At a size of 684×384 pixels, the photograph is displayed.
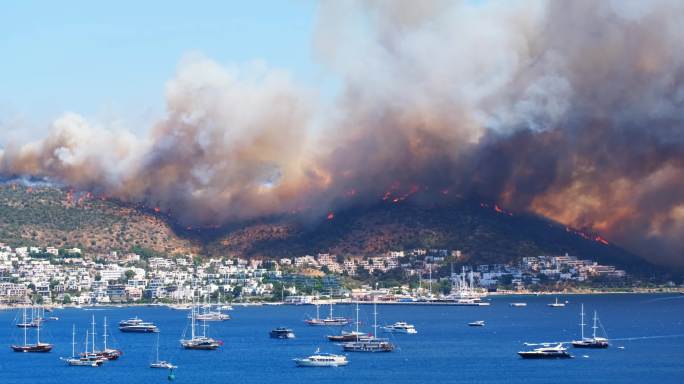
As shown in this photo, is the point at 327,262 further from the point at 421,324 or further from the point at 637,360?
the point at 637,360

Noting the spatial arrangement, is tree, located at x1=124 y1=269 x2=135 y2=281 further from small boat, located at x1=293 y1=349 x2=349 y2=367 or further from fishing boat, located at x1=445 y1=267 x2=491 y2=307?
small boat, located at x1=293 y1=349 x2=349 y2=367

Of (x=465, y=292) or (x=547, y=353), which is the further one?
(x=465, y=292)

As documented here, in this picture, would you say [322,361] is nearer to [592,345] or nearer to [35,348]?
[592,345]

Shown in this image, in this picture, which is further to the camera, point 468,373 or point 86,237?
point 86,237

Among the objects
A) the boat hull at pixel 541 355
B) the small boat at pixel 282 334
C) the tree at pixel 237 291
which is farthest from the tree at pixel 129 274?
the boat hull at pixel 541 355

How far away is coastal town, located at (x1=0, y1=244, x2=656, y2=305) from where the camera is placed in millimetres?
176375

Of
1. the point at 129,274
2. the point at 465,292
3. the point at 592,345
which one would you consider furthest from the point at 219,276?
the point at 592,345

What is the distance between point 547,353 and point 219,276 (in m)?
91.3

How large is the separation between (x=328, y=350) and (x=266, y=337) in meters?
15.0

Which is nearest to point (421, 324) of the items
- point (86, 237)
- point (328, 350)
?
point (328, 350)

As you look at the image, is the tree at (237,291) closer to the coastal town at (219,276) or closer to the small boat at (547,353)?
the coastal town at (219,276)

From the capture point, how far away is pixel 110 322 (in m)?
143

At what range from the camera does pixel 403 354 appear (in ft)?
331

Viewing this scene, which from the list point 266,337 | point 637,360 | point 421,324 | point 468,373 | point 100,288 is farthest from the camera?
point 100,288
